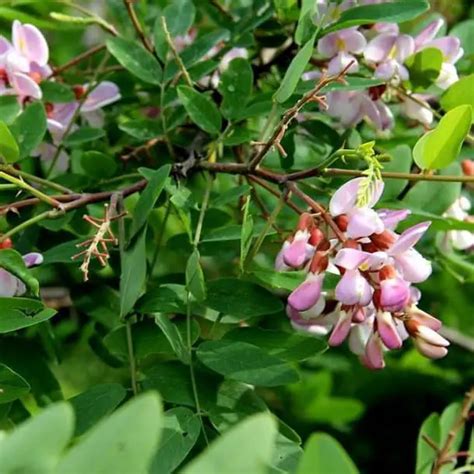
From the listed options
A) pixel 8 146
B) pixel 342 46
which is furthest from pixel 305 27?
pixel 8 146

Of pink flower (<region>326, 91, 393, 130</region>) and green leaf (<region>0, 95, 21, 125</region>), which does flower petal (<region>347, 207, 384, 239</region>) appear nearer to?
pink flower (<region>326, 91, 393, 130</region>)

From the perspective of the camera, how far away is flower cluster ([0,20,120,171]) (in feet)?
2.93

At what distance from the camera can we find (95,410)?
725mm

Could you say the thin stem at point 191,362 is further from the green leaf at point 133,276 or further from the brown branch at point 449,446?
the brown branch at point 449,446

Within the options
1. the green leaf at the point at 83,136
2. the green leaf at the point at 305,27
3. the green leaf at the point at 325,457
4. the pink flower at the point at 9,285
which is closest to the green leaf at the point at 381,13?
the green leaf at the point at 305,27

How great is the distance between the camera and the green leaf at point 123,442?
42 centimetres

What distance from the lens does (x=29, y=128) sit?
860 mm

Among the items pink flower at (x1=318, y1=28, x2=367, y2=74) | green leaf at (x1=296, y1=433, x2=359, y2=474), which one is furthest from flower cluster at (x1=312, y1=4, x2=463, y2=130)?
green leaf at (x1=296, y1=433, x2=359, y2=474)

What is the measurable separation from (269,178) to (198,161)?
10 cm

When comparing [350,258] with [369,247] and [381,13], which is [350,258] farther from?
[381,13]

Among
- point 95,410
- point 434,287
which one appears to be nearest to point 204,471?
point 95,410

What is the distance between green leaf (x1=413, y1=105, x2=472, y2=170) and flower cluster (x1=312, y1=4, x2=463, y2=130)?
0.41ft

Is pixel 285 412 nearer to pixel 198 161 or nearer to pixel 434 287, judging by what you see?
pixel 434 287

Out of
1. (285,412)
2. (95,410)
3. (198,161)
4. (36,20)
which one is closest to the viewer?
(95,410)
